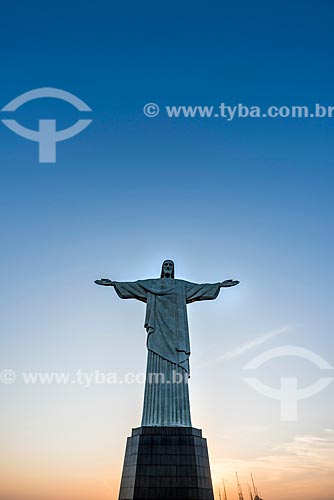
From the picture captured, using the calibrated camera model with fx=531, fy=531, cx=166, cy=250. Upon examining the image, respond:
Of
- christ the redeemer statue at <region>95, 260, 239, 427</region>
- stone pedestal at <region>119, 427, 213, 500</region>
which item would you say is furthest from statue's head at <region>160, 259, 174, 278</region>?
stone pedestal at <region>119, 427, 213, 500</region>

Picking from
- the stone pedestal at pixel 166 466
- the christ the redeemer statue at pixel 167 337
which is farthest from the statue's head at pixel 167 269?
the stone pedestal at pixel 166 466

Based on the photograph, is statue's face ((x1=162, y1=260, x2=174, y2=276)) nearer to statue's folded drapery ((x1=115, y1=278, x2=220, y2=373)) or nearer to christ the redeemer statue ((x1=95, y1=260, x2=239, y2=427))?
christ the redeemer statue ((x1=95, y1=260, x2=239, y2=427))

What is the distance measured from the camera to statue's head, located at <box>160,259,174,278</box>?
1847 cm

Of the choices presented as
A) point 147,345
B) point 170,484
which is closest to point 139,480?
point 170,484

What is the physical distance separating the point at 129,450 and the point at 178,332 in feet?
12.8

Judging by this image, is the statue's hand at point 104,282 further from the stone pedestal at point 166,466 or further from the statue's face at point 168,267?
the stone pedestal at point 166,466

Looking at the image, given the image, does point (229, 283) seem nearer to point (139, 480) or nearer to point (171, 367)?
point (171, 367)

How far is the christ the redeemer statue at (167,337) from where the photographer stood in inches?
637

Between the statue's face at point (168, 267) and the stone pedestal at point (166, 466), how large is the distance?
5.28 meters

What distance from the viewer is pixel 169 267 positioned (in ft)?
60.7

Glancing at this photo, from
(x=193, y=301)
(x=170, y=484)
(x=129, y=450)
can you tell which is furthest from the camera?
(x=193, y=301)

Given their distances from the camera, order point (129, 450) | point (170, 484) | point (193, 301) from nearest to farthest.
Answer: point (170, 484) < point (129, 450) < point (193, 301)

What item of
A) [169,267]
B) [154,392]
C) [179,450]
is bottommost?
[179,450]

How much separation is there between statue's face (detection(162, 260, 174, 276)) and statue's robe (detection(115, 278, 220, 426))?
29 cm
